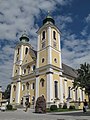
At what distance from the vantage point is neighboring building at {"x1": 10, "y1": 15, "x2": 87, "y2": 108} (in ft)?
137

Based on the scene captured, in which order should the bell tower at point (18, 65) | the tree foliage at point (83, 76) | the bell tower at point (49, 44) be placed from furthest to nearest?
1. the bell tower at point (18, 65)
2. the bell tower at point (49, 44)
3. the tree foliage at point (83, 76)

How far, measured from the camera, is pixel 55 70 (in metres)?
43.5

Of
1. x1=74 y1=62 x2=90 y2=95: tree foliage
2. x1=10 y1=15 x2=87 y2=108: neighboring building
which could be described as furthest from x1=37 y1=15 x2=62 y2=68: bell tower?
x1=74 y1=62 x2=90 y2=95: tree foliage

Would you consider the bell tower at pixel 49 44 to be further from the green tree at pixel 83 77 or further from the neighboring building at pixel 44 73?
the green tree at pixel 83 77

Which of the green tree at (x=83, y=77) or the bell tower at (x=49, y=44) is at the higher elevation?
the bell tower at (x=49, y=44)

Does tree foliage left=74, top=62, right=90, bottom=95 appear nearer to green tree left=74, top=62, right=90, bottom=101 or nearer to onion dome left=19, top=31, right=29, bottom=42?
green tree left=74, top=62, right=90, bottom=101

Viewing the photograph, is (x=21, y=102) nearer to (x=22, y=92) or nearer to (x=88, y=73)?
(x=22, y=92)

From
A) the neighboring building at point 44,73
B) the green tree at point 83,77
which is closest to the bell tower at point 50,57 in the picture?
the neighboring building at point 44,73

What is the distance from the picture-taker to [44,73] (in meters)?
43.2

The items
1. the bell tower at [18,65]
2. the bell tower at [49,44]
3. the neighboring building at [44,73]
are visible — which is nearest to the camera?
the neighboring building at [44,73]

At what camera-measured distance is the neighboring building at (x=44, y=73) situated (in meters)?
41.7

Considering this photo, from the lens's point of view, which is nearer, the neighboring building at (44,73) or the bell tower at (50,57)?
the bell tower at (50,57)

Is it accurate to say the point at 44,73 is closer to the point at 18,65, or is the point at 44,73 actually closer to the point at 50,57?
the point at 50,57

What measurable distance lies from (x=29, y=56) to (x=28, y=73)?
549cm
